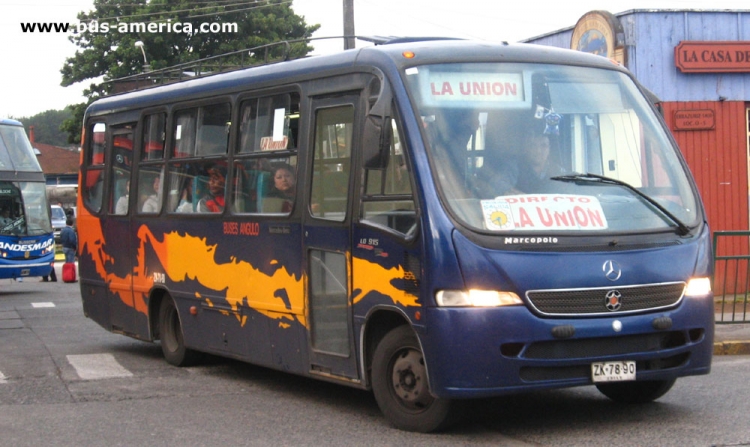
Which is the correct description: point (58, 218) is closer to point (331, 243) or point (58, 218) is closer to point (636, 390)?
point (331, 243)

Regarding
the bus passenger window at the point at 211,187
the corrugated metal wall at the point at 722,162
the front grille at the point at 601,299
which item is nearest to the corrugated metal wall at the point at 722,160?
Result: the corrugated metal wall at the point at 722,162

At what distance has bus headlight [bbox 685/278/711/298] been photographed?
7656 millimetres

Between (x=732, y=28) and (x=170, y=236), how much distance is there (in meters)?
10.1

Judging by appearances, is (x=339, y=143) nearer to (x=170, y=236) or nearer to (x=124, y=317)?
(x=170, y=236)

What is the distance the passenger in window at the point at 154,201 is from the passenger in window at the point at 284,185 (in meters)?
2.64

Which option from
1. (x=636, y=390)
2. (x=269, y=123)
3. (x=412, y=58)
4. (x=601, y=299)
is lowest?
(x=636, y=390)

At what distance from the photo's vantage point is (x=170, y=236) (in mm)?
11477

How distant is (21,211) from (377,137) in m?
20.3

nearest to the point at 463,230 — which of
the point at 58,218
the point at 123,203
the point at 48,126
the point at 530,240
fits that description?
the point at 530,240

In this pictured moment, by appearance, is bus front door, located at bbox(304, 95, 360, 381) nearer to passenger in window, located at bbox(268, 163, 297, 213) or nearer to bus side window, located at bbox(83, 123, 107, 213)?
passenger in window, located at bbox(268, 163, 297, 213)

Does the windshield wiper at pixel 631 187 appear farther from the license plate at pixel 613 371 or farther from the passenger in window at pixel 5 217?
the passenger in window at pixel 5 217

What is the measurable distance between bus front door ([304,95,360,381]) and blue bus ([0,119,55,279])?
18.2 metres

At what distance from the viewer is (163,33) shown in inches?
2010

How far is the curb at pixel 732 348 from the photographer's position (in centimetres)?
1175
